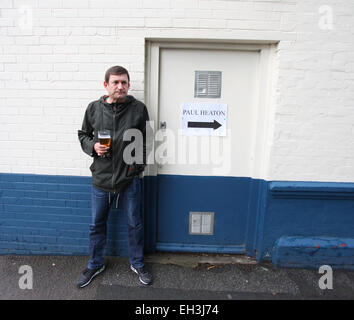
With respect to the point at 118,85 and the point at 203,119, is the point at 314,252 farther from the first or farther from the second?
the point at 118,85

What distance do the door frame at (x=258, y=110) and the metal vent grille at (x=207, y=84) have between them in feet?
0.90

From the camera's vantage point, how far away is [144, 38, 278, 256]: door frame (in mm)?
2705

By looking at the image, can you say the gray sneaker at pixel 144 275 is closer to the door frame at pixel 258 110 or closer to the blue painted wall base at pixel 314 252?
the door frame at pixel 258 110

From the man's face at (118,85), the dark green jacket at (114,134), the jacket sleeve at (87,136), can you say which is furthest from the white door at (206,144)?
the jacket sleeve at (87,136)

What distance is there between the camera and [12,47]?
268 cm

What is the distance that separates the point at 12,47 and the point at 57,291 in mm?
2636

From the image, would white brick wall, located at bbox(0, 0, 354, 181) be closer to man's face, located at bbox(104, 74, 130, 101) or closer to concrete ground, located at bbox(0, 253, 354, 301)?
man's face, located at bbox(104, 74, 130, 101)

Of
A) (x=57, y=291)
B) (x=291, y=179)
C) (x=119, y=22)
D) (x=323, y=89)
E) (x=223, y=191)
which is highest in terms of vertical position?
(x=119, y=22)

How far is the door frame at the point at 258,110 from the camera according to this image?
2.71 metres

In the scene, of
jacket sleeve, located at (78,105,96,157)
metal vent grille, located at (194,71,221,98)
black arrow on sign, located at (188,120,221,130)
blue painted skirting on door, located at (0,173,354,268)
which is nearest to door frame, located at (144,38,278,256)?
blue painted skirting on door, located at (0,173,354,268)

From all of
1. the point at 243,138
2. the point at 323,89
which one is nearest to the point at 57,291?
the point at 243,138

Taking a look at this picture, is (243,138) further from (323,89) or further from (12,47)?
(12,47)

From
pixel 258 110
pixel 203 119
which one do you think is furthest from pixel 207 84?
pixel 258 110

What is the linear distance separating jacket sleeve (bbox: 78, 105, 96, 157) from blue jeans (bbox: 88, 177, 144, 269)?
44 cm
